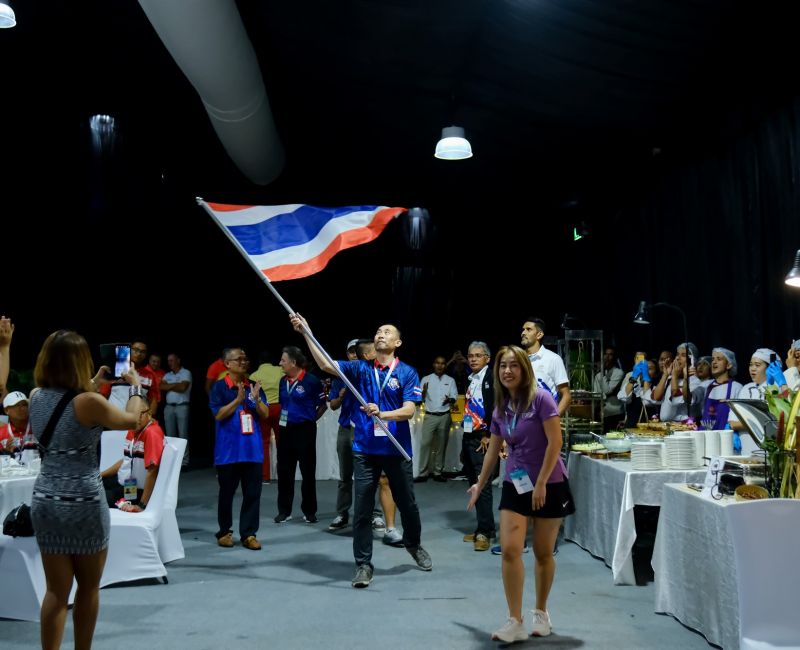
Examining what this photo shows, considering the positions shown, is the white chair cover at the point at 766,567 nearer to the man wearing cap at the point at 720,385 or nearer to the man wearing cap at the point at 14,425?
the man wearing cap at the point at 720,385

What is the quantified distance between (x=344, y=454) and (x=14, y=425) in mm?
Result: 2768

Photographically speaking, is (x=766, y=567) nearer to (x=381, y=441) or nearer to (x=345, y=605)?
(x=345, y=605)

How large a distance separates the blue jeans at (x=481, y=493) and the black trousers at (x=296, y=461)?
1.47m

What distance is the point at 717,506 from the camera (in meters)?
3.36

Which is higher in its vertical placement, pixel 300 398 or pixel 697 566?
pixel 300 398

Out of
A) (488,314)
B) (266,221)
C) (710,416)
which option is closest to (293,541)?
(266,221)

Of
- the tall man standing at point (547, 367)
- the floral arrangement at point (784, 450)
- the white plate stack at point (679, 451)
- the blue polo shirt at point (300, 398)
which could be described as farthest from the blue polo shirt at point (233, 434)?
the floral arrangement at point (784, 450)

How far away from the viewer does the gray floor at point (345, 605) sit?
145 inches

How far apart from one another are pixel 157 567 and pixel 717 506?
10.4 ft

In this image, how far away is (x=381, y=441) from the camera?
15.6 ft

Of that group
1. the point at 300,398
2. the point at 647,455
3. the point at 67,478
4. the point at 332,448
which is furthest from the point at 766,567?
the point at 332,448

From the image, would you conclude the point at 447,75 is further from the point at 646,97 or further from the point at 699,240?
the point at 699,240

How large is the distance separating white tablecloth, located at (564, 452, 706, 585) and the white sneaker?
40.0 inches

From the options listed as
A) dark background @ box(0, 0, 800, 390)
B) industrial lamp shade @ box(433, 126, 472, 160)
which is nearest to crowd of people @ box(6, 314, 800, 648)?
dark background @ box(0, 0, 800, 390)
